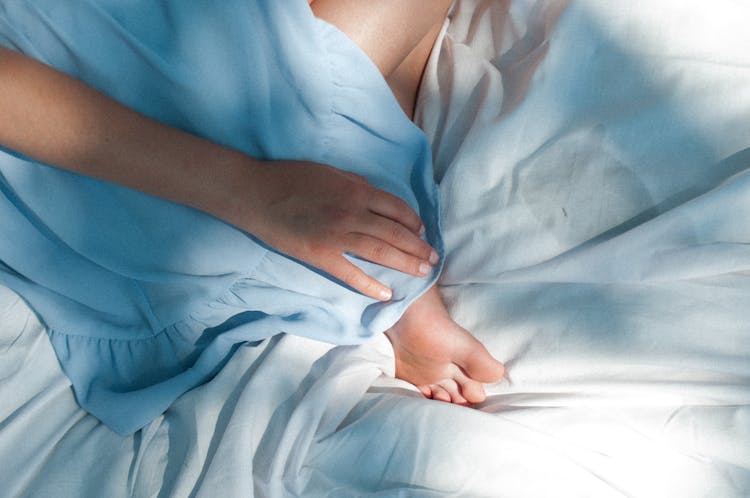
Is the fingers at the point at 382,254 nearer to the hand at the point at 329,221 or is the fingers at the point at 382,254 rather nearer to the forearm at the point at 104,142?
the hand at the point at 329,221

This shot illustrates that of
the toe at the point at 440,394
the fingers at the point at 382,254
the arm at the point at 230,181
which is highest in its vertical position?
→ the arm at the point at 230,181

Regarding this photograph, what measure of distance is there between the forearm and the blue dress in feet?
0.09

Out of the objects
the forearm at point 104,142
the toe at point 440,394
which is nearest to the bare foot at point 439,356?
the toe at point 440,394

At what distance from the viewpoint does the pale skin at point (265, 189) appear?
0.71m

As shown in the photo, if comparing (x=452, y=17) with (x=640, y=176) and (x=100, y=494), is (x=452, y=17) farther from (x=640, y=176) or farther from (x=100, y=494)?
(x=100, y=494)

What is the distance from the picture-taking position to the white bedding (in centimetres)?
67

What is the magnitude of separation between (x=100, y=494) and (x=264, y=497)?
0.42 feet

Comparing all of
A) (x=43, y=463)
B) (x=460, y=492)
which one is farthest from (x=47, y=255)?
(x=460, y=492)

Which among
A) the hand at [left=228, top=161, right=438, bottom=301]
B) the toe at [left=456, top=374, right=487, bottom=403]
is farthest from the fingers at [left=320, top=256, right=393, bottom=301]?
the toe at [left=456, top=374, right=487, bottom=403]

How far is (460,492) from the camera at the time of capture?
66 centimetres

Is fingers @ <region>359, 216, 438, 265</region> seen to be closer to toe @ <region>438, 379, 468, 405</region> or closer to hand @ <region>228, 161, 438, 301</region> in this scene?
hand @ <region>228, 161, 438, 301</region>

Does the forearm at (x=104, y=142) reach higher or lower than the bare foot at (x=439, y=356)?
higher

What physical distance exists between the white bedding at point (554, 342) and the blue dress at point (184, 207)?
3 centimetres

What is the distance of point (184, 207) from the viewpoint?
0.77 metres
